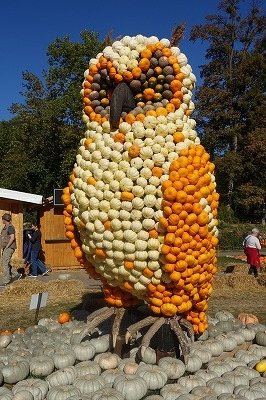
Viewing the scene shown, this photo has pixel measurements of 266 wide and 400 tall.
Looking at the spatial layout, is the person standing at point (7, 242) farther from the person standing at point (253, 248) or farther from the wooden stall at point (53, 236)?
the person standing at point (253, 248)

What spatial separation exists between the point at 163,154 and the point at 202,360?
2339 mm

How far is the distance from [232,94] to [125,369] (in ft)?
106

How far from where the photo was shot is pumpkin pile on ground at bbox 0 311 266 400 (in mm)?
4352

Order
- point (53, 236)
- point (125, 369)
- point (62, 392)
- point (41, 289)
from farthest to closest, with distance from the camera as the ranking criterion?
point (53, 236) < point (41, 289) < point (125, 369) < point (62, 392)

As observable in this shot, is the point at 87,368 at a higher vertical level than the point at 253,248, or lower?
lower

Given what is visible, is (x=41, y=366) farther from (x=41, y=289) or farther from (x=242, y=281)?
(x=242, y=281)

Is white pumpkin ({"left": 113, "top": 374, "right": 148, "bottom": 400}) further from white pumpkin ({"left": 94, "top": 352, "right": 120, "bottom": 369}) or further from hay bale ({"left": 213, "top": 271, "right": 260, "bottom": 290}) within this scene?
hay bale ({"left": 213, "top": 271, "right": 260, "bottom": 290})

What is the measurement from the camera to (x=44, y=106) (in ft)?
79.1

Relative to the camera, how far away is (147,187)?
14.8ft

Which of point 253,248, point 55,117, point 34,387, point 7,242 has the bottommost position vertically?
point 34,387

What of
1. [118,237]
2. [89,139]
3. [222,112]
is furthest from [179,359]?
[222,112]

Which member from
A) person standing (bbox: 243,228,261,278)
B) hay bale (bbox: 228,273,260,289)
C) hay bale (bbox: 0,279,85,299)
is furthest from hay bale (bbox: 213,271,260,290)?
hay bale (bbox: 0,279,85,299)

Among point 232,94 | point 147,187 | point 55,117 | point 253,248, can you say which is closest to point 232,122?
point 232,94

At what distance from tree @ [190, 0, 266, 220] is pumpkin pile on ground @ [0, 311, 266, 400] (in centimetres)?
2799
